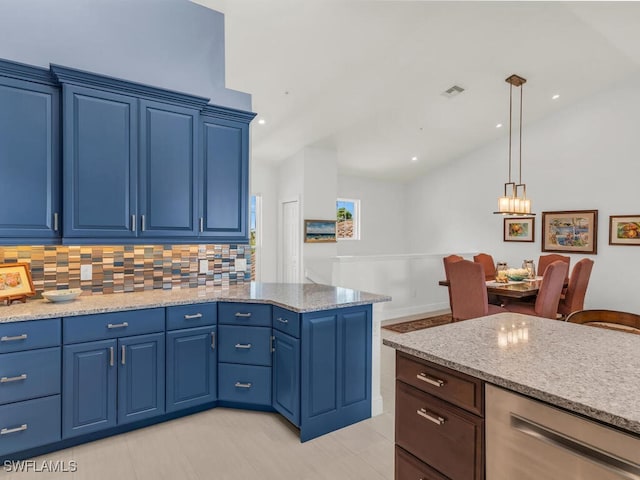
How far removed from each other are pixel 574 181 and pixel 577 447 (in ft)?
20.7

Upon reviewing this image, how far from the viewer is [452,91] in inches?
209

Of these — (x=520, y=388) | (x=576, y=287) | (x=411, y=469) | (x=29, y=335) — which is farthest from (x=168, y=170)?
(x=576, y=287)

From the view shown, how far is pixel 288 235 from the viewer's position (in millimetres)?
6969

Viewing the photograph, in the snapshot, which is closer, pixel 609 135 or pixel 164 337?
pixel 164 337

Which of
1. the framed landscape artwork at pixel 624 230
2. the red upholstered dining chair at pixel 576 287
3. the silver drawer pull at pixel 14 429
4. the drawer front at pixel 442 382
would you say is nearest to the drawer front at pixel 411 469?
the drawer front at pixel 442 382

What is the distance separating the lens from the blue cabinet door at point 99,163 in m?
2.52

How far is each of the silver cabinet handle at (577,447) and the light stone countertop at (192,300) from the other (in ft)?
4.82

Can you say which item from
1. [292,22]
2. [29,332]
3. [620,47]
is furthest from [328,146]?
[29,332]

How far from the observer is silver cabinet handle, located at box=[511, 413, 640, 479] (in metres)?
0.90

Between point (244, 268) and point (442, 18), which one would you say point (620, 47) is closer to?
point (442, 18)

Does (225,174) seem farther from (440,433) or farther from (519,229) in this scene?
(519,229)

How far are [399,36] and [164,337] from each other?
385cm

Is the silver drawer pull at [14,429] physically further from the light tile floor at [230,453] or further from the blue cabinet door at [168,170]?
the blue cabinet door at [168,170]

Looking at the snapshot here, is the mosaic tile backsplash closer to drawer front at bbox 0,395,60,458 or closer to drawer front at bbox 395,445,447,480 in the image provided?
drawer front at bbox 0,395,60,458
